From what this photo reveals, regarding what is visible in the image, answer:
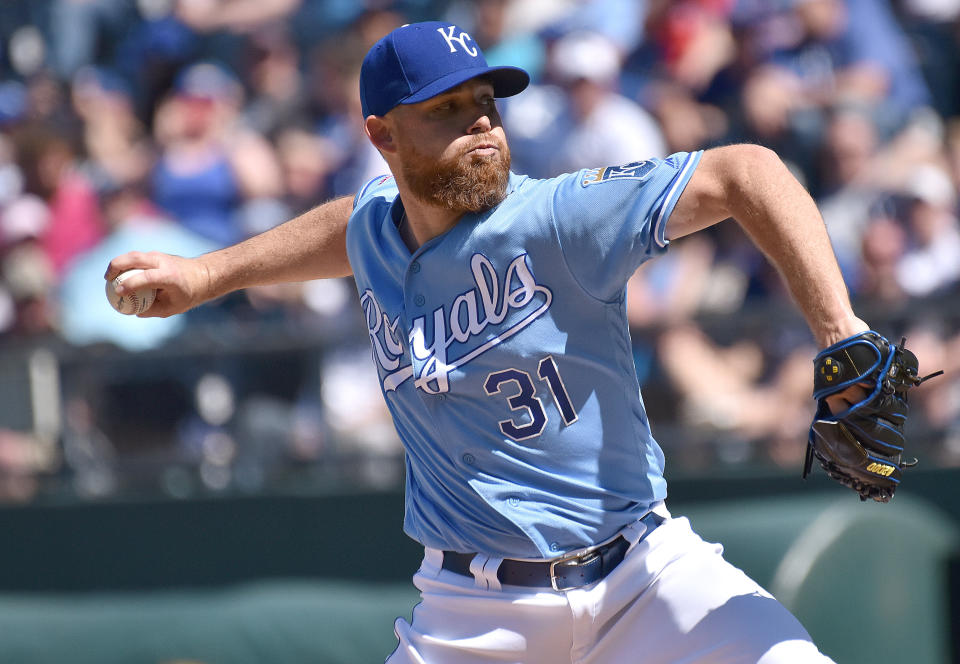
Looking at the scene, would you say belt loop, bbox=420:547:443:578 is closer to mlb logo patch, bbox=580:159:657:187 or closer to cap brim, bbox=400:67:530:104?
mlb logo patch, bbox=580:159:657:187

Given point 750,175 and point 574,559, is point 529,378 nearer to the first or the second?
point 574,559

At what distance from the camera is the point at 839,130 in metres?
6.32

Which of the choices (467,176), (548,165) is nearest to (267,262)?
(467,176)

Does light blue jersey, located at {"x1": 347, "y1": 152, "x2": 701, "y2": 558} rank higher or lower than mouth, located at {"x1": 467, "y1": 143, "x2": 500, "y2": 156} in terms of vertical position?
lower

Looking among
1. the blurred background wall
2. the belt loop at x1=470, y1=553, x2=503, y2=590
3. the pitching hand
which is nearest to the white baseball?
the pitching hand

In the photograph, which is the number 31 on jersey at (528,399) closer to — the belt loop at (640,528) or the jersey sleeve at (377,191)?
the belt loop at (640,528)

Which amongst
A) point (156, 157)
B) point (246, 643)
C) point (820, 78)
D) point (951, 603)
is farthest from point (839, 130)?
point (156, 157)

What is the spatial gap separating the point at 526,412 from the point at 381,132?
78 cm

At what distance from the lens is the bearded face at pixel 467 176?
299 cm

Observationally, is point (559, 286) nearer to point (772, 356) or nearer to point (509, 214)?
point (509, 214)

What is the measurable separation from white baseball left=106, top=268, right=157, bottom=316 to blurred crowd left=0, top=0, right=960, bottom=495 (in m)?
2.76

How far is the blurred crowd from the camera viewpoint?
555cm

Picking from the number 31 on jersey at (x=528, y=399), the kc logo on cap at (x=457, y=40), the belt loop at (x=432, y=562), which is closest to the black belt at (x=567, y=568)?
the belt loop at (x=432, y=562)

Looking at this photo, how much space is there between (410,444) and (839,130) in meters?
3.83
